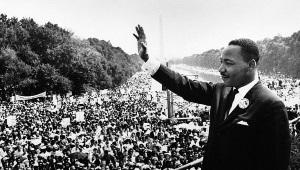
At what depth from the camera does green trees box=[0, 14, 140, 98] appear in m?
48.1

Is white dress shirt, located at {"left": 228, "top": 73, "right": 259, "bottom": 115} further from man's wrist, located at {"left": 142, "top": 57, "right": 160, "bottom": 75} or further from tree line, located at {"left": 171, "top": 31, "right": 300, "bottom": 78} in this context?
tree line, located at {"left": 171, "top": 31, "right": 300, "bottom": 78}

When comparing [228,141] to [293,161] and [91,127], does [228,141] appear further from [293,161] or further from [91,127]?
[91,127]

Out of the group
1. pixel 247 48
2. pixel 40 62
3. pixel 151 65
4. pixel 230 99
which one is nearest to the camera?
pixel 247 48

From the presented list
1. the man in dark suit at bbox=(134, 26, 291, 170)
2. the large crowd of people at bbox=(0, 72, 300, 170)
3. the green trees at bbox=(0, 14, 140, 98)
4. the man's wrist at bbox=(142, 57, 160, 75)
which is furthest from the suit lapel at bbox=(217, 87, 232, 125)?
the green trees at bbox=(0, 14, 140, 98)

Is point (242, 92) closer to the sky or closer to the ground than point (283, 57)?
closer to the ground

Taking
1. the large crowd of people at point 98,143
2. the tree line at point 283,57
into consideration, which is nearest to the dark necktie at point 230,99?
Result: the large crowd of people at point 98,143

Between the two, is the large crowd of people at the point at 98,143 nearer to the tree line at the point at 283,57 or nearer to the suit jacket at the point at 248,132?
the suit jacket at the point at 248,132

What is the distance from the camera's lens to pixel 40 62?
53812 millimetres

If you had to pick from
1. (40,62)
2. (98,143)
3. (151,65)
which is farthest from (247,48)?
(40,62)

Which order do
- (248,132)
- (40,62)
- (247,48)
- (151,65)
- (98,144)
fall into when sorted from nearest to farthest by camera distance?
1. (248,132)
2. (247,48)
3. (151,65)
4. (98,144)
5. (40,62)

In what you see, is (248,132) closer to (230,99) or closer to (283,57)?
(230,99)

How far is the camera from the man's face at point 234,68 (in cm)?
211

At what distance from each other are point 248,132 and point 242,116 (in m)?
0.11

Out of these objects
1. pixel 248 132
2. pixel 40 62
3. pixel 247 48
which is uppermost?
pixel 40 62
